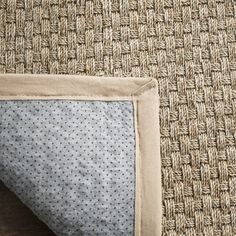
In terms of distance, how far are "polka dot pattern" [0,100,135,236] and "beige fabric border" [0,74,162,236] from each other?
0.06ft

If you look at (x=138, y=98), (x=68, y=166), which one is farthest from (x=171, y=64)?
(x=68, y=166)

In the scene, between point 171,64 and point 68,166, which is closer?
point 68,166

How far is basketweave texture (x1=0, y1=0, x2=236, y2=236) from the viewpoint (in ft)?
2.71

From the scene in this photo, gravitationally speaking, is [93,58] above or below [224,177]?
above

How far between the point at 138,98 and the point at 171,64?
0.10 metres

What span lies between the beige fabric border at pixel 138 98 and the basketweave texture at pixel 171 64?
0.03 metres

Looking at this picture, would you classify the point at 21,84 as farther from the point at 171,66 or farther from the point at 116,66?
the point at 171,66

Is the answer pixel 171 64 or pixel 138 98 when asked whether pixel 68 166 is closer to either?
pixel 138 98

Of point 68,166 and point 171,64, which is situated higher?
point 171,64

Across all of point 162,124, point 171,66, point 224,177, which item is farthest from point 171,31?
point 224,177

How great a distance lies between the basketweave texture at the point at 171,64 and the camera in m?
0.83

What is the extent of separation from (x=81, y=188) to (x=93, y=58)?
252 millimetres

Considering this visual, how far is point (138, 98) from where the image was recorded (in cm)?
81

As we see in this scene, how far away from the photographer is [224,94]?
85 cm
